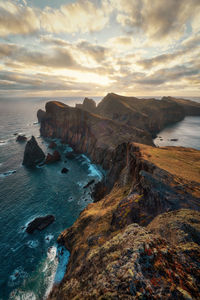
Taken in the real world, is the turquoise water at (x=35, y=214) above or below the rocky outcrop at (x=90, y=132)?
below

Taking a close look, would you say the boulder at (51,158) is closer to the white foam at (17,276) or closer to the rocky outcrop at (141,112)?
the white foam at (17,276)

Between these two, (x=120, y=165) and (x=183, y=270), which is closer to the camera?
(x=183, y=270)

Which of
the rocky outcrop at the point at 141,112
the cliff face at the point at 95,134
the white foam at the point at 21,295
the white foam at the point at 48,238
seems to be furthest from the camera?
the rocky outcrop at the point at 141,112

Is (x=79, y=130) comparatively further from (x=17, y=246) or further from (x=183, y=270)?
(x=183, y=270)

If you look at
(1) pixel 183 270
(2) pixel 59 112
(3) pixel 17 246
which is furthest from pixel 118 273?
(2) pixel 59 112

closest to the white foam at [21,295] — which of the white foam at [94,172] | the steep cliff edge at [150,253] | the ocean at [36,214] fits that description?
the ocean at [36,214]

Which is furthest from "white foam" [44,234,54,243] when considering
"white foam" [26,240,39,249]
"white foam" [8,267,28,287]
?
"white foam" [8,267,28,287]
